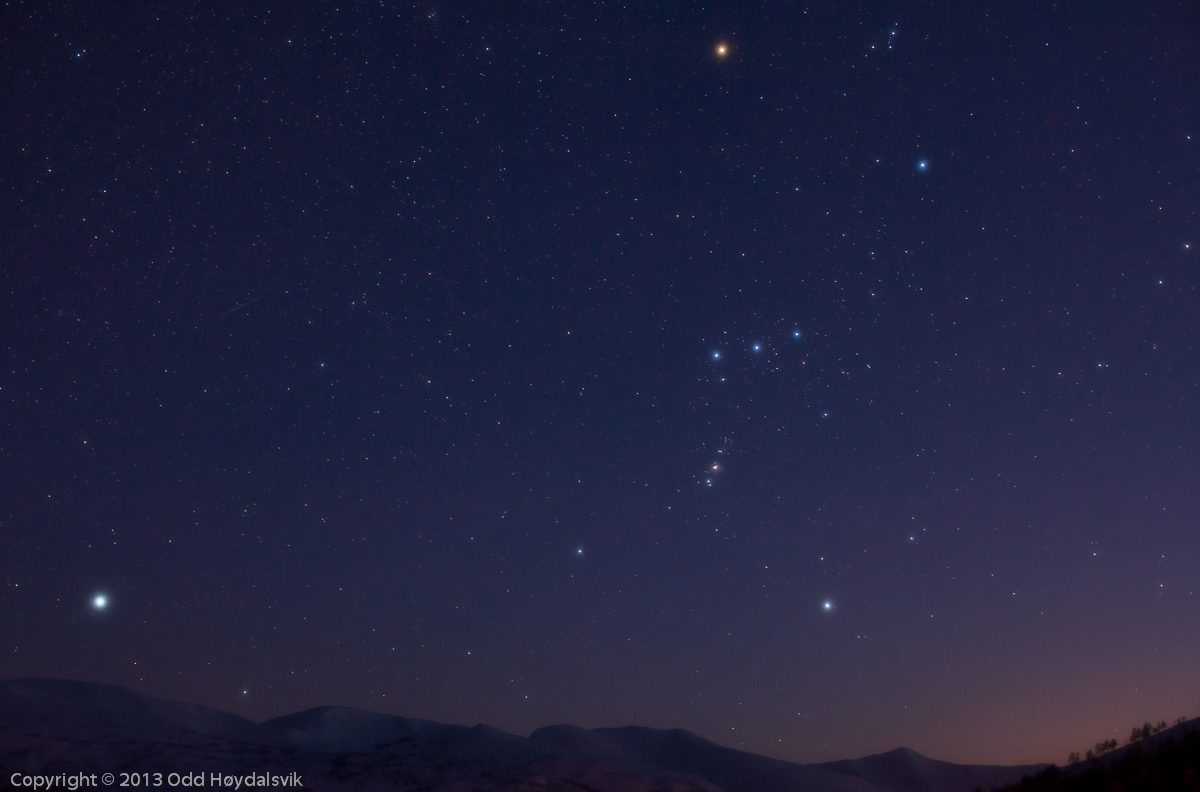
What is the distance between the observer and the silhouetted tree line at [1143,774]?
8297 mm

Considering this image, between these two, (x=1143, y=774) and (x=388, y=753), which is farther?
(x=388, y=753)

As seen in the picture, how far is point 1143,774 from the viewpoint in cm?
877

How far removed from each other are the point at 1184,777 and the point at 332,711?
22.0 metres

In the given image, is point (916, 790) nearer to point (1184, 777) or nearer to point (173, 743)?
point (1184, 777)

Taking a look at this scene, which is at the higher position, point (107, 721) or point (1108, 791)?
point (107, 721)

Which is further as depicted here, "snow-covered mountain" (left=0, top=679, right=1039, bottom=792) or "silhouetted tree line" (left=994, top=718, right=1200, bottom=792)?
"snow-covered mountain" (left=0, top=679, right=1039, bottom=792)

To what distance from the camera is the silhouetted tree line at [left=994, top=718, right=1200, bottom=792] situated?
27.2 ft

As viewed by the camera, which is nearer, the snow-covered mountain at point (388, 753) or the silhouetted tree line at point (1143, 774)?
the silhouetted tree line at point (1143, 774)

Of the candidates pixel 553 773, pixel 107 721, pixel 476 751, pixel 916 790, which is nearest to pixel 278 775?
pixel 553 773

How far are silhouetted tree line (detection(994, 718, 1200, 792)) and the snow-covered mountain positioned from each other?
22.2 feet

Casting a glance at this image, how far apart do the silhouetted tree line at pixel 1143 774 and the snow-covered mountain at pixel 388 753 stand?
678 centimetres

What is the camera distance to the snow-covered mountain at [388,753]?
524 inches

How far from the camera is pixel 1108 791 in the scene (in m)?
8.54

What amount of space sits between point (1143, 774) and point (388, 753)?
48.9 feet
